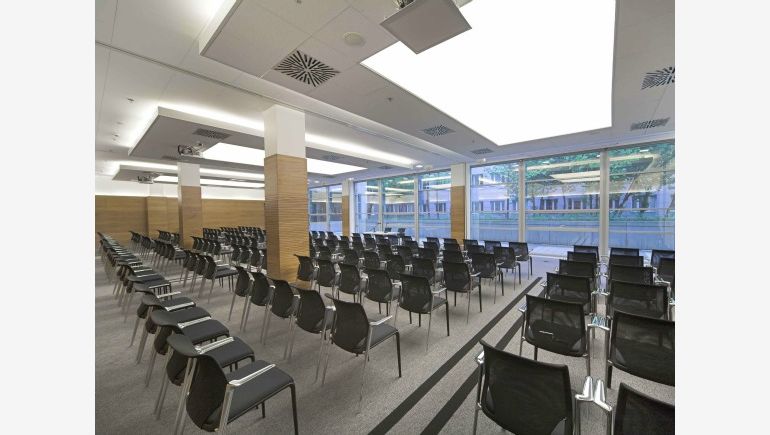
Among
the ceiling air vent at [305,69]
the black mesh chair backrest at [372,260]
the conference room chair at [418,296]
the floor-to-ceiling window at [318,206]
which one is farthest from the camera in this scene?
the floor-to-ceiling window at [318,206]

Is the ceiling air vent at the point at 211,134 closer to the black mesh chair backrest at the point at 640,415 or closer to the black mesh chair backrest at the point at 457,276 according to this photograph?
the black mesh chair backrest at the point at 457,276

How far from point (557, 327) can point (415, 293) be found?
1588mm

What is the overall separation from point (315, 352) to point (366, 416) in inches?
50.2

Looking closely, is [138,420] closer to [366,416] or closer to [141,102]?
[366,416]

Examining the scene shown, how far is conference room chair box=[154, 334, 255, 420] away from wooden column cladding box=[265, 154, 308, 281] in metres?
3.55

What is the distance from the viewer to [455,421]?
7.41ft

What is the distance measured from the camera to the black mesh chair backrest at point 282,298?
3199 mm

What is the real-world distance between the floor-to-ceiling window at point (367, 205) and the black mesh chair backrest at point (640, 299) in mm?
13527

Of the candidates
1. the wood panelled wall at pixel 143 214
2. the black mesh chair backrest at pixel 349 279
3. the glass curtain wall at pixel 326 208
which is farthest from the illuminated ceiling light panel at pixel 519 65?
the wood panelled wall at pixel 143 214

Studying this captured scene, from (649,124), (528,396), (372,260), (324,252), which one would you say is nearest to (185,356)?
(528,396)

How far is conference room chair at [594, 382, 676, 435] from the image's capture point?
1.11 metres

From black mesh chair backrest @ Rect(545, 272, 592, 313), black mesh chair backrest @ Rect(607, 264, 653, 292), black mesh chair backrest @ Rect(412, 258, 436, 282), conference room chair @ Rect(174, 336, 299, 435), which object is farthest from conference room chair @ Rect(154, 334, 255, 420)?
black mesh chair backrest @ Rect(607, 264, 653, 292)

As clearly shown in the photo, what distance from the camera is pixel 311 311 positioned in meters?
2.98
